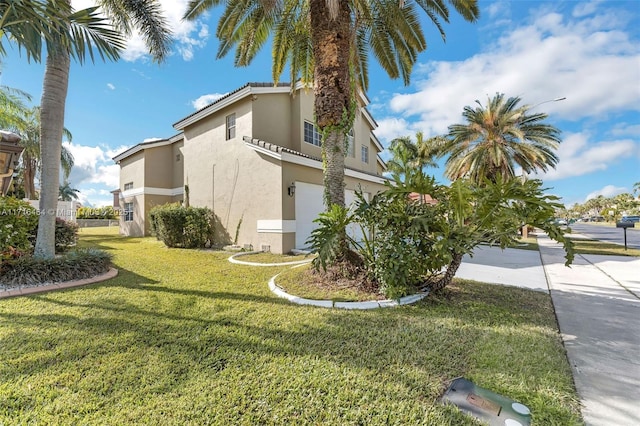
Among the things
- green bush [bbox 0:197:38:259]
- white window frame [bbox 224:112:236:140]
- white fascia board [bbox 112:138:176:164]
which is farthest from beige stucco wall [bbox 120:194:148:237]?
green bush [bbox 0:197:38:259]

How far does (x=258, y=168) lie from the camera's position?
12797 mm

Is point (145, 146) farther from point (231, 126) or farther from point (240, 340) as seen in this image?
point (240, 340)

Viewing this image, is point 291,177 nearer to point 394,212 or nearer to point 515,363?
point 394,212

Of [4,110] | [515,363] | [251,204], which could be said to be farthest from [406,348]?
[4,110]

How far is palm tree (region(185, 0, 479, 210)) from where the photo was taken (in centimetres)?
718

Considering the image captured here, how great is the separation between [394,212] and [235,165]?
33.9 feet

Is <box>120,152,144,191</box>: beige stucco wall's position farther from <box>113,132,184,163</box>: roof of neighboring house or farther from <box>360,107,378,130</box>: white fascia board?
<box>360,107,378,130</box>: white fascia board

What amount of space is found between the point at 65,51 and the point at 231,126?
8877 millimetres

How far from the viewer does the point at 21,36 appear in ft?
17.0

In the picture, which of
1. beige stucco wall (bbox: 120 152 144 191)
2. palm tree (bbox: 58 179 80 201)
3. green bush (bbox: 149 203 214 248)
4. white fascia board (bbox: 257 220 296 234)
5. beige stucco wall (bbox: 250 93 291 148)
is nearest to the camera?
white fascia board (bbox: 257 220 296 234)

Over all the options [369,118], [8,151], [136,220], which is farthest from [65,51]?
[369,118]

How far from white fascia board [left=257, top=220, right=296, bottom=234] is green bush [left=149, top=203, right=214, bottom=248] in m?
3.62

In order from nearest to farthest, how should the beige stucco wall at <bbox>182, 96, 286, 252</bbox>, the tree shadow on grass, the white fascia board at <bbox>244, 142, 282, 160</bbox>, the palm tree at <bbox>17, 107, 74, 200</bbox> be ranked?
the tree shadow on grass, the white fascia board at <bbox>244, 142, 282, 160</bbox>, the beige stucco wall at <bbox>182, 96, 286, 252</bbox>, the palm tree at <bbox>17, 107, 74, 200</bbox>

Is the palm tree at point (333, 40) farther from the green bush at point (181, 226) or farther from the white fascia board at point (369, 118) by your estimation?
the white fascia board at point (369, 118)
